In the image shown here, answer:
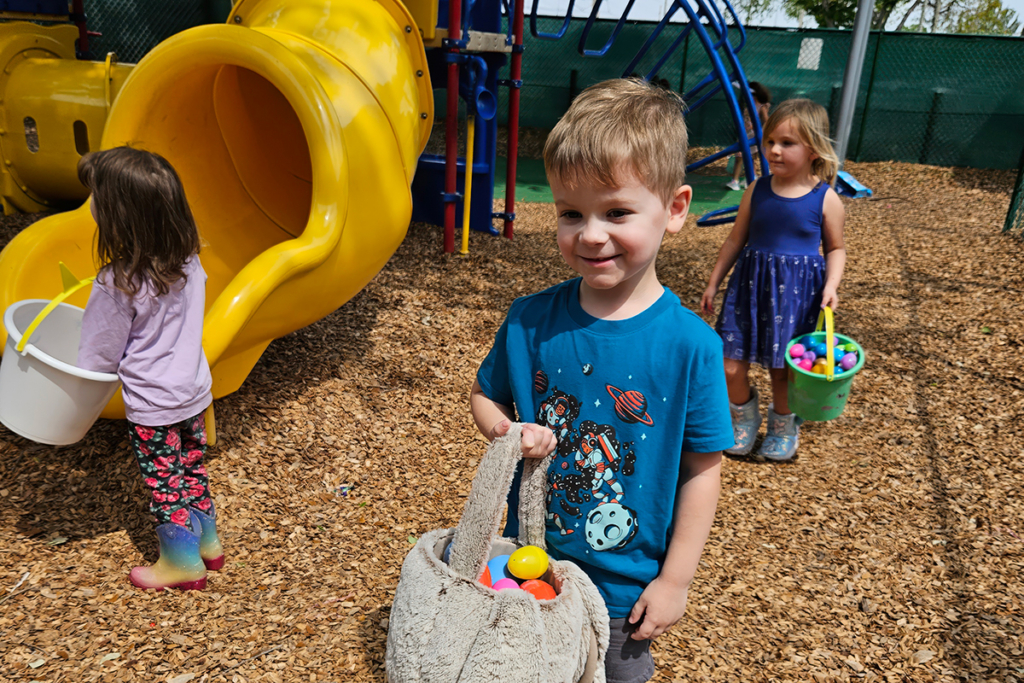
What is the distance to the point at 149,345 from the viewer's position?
2.28 m

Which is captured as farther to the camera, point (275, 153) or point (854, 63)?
point (854, 63)

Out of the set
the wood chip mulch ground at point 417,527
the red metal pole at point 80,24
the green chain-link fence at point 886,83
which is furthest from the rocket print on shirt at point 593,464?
the green chain-link fence at point 886,83

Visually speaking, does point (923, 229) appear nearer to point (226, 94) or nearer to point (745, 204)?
→ point (745, 204)

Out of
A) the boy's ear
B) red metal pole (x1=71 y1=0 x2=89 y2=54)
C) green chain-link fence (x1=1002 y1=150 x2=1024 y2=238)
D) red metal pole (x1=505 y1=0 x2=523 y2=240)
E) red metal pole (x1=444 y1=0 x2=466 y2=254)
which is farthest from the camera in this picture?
green chain-link fence (x1=1002 y1=150 x2=1024 y2=238)

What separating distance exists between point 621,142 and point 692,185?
10.2 meters

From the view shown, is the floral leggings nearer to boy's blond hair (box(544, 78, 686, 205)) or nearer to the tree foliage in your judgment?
boy's blond hair (box(544, 78, 686, 205))

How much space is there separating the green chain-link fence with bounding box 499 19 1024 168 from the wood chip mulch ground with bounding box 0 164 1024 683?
9.03 m

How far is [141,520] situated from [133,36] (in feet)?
33.0

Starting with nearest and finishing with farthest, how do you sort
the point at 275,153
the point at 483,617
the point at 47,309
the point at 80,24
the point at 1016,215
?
the point at 483,617 < the point at 47,309 < the point at 275,153 < the point at 80,24 < the point at 1016,215

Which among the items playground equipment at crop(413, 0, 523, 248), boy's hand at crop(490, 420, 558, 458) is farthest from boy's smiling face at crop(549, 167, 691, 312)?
playground equipment at crop(413, 0, 523, 248)

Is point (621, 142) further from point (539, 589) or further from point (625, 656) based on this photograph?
point (625, 656)

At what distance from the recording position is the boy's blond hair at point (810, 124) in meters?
3.02

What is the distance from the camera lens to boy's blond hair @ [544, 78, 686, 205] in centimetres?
122

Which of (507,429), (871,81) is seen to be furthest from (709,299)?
(871,81)
